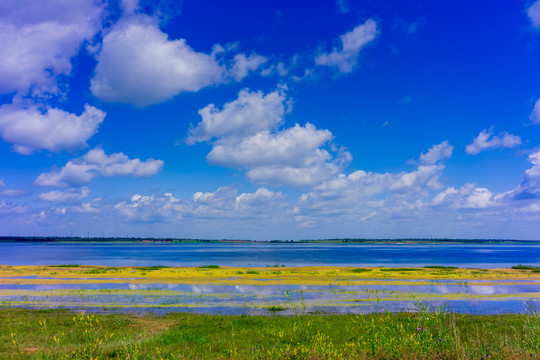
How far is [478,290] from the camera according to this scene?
39031mm

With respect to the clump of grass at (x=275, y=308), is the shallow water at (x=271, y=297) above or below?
below

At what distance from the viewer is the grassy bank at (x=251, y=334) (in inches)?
397

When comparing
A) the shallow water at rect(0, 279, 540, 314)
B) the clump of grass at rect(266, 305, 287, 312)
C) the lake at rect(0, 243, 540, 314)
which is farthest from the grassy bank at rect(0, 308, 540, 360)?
the lake at rect(0, 243, 540, 314)

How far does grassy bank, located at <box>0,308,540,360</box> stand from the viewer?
1008cm

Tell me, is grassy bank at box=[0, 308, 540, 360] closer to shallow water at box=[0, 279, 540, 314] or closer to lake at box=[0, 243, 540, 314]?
shallow water at box=[0, 279, 540, 314]

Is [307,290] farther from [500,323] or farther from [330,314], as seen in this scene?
[500,323]

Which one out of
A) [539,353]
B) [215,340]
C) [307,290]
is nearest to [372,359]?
[539,353]

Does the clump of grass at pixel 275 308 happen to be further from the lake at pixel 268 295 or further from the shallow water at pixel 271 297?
the shallow water at pixel 271 297

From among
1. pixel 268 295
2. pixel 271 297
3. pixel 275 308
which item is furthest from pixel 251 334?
pixel 268 295

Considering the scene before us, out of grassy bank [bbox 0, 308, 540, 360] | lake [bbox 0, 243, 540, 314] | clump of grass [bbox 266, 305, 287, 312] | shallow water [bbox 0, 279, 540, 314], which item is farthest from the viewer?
lake [bbox 0, 243, 540, 314]

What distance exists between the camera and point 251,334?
775 inches

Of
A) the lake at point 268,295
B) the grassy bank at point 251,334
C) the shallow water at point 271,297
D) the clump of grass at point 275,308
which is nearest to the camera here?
the grassy bank at point 251,334

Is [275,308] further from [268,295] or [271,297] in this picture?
[268,295]

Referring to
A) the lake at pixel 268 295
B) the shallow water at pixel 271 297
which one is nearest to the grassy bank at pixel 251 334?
the shallow water at pixel 271 297
